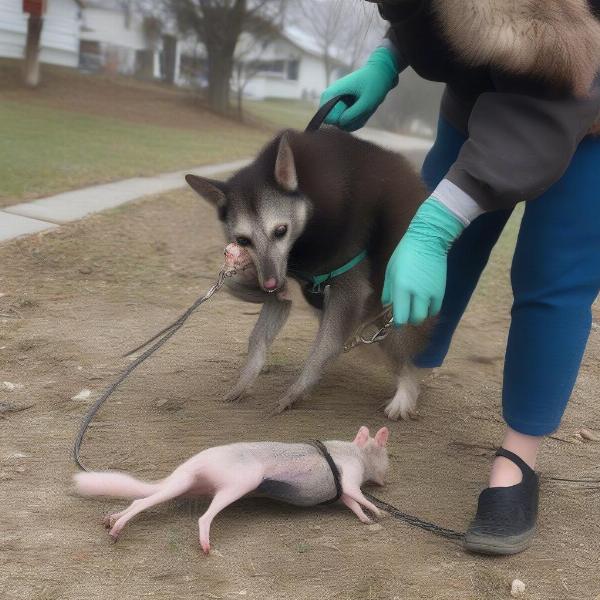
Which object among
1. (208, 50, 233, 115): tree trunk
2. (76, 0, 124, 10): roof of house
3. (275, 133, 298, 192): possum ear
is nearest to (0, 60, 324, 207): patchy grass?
(208, 50, 233, 115): tree trunk

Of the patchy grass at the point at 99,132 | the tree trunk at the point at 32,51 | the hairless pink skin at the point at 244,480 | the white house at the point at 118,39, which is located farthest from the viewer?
the white house at the point at 118,39

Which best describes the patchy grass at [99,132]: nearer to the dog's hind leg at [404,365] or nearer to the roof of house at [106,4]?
the dog's hind leg at [404,365]

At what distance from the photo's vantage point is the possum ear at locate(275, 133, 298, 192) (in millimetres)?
3059

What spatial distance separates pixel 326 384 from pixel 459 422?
64cm

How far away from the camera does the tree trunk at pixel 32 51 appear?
1975cm

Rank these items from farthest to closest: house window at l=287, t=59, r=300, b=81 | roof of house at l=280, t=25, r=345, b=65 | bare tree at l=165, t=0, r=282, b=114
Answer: house window at l=287, t=59, r=300, b=81, roof of house at l=280, t=25, r=345, b=65, bare tree at l=165, t=0, r=282, b=114

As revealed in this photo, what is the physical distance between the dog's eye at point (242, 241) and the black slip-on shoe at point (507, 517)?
130 cm

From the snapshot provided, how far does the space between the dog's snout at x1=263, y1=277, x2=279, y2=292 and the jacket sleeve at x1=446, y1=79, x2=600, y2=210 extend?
1.05 metres

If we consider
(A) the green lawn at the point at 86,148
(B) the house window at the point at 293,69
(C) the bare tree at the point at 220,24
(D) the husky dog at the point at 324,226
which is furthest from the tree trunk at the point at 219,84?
(B) the house window at the point at 293,69

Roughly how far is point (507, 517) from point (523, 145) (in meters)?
1.05

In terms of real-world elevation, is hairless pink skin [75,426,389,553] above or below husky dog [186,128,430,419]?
below

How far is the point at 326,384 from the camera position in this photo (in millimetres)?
3596

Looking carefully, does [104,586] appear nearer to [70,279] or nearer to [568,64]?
[568,64]

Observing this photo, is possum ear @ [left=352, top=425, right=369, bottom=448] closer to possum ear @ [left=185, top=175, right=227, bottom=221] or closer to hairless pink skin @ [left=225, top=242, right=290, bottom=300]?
hairless pink skin @ [left=225, top=242, right=290, bottom=300]
